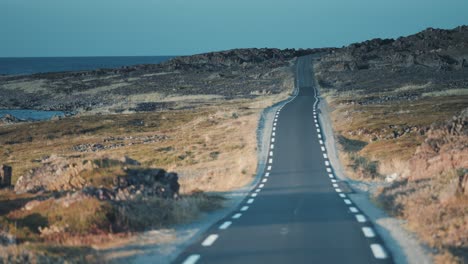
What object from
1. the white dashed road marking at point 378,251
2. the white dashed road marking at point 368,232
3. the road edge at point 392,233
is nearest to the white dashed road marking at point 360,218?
the road edge at point 392,233

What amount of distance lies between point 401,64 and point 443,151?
378 ft

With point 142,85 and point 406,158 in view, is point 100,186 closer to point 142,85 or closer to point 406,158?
point 406,158

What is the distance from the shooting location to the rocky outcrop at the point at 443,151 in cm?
2014

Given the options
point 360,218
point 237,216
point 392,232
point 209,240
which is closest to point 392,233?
point 392,232

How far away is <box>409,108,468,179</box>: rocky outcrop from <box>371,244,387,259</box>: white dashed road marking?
7.94 meters

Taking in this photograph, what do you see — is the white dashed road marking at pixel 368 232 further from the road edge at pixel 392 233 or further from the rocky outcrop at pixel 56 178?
the rocky outcrop at pixel 56 178

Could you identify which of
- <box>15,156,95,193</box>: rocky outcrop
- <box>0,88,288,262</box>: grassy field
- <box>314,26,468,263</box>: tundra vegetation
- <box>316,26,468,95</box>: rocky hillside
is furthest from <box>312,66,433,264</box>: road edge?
<box>316,26,468,95</box>: rocky hillside

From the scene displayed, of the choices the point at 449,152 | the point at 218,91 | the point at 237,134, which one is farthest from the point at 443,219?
the point at 218,91

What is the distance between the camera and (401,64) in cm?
13238

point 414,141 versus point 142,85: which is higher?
point 142,85

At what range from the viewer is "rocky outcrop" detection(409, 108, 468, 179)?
20141 mm

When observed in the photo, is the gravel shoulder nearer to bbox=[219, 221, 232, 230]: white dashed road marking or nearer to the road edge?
the road edge

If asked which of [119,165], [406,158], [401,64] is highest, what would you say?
[401,64]

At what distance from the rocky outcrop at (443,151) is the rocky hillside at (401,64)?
202ft
